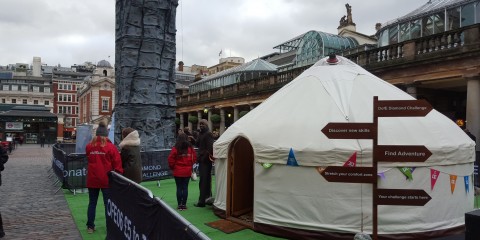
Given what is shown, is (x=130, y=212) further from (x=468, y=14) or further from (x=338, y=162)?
(x=468, y=14)

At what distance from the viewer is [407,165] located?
248 inches

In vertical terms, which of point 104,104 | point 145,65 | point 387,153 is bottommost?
point 387,153

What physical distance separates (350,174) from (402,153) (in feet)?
2.08

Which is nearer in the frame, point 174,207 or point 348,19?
point 174,207

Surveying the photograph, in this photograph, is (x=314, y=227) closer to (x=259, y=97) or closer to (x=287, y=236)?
(x=287, y=236)

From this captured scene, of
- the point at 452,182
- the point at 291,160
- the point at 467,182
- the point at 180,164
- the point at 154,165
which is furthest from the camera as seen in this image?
the point at 154,165

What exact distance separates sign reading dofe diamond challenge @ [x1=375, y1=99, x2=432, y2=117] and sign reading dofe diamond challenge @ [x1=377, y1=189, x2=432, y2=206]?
0.86 metres

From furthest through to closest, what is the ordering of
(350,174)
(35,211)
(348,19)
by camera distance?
(348,19), (35,211), (350,174)

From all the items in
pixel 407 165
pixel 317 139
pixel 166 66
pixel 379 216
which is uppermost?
pixel 166 66

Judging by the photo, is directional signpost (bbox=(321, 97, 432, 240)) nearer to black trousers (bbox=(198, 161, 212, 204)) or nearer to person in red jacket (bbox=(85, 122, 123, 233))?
person in red jacket (bbox=(85, 122, 123, 233))

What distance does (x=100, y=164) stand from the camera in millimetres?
6086

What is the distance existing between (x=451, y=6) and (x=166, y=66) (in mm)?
12195

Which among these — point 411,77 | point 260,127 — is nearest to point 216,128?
point 411,77

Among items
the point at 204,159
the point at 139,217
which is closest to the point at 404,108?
the point at 139,217
